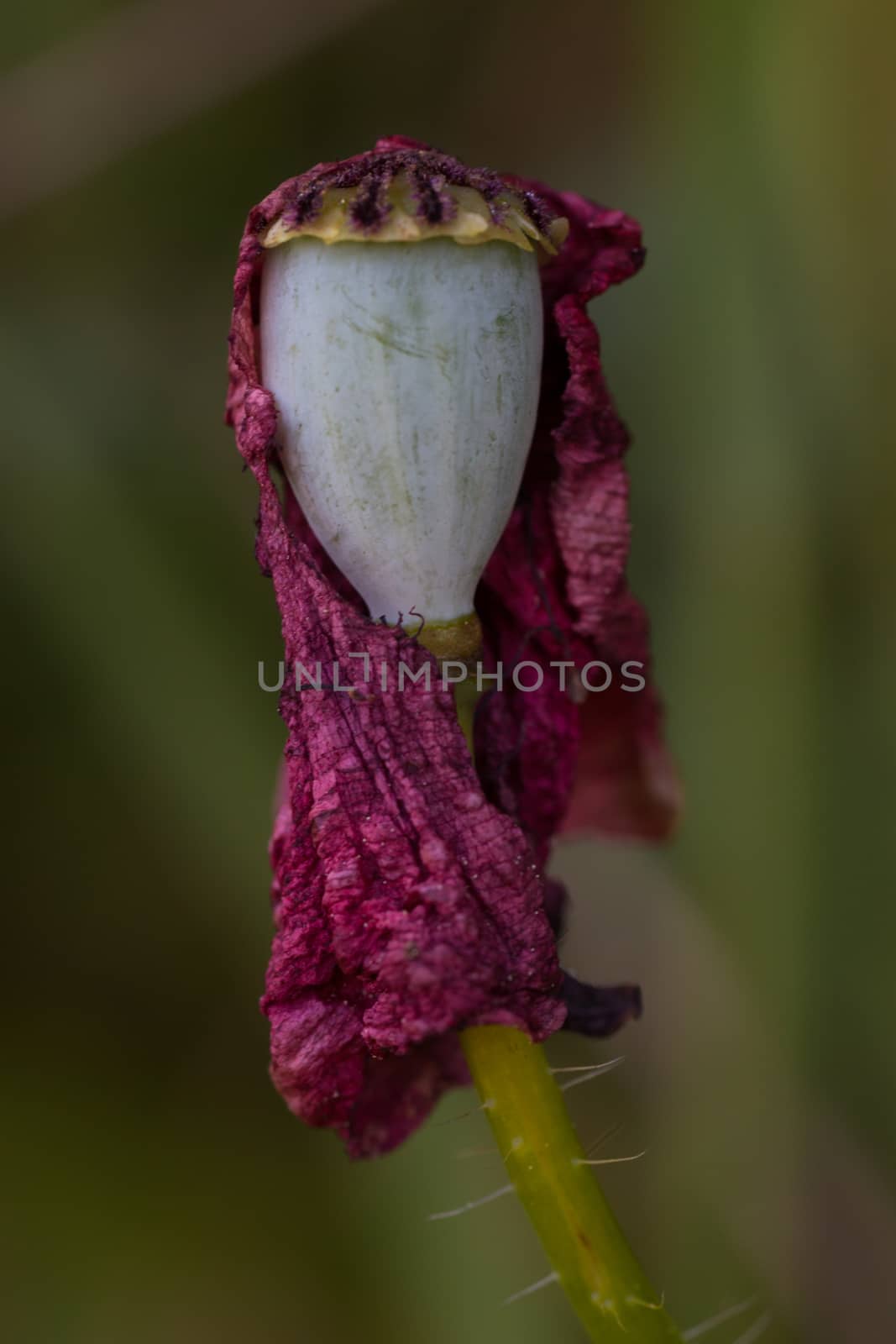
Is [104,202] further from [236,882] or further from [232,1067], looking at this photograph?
[232,1067]

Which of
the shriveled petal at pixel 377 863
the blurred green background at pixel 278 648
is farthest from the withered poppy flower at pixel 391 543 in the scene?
the blurred green background at pixel 278 648

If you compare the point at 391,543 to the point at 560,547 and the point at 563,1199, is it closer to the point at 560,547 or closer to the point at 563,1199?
the point at 560,547

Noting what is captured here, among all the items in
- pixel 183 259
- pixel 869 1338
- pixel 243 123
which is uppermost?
pixel 243 123

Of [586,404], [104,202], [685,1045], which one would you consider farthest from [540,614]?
[104,202]

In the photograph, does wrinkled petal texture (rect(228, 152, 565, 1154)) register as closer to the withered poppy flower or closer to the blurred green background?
the withered poppy flower

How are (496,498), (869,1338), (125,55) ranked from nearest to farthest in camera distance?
1. (496,498)
2. (869,1338)
3. (125,55)

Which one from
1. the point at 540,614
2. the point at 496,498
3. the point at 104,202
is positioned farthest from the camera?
the point at 104,202
